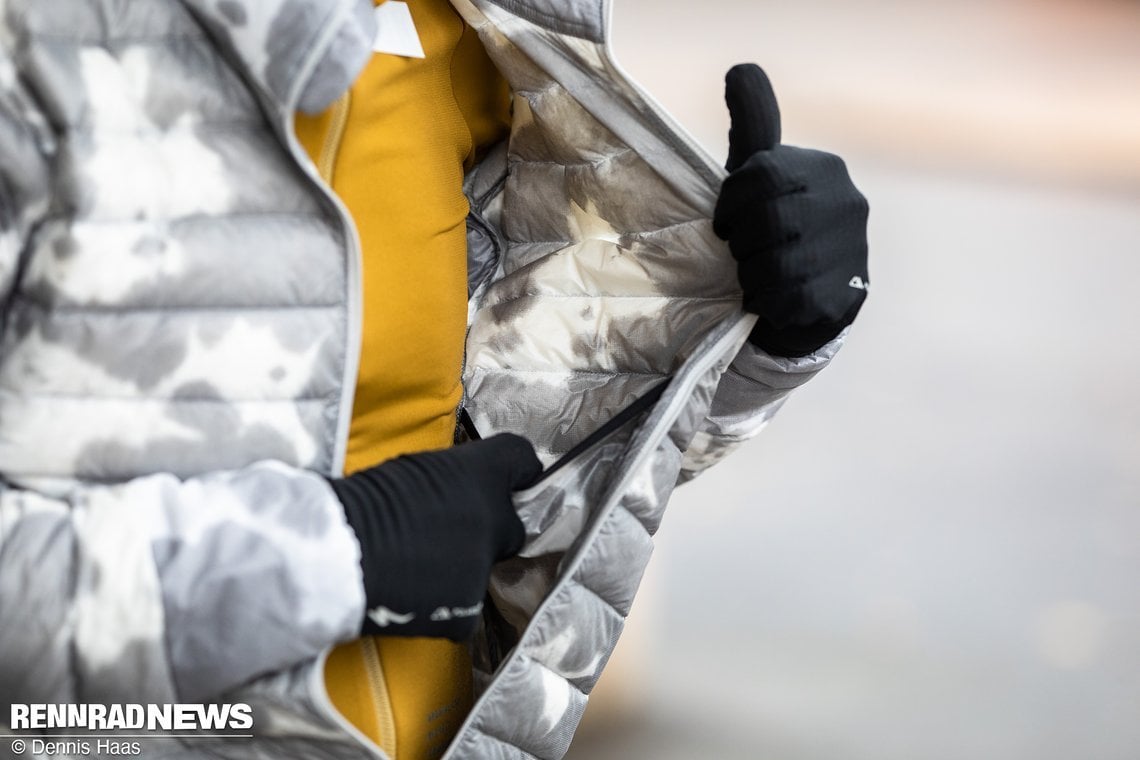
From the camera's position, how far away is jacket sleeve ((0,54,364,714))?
1.62ft

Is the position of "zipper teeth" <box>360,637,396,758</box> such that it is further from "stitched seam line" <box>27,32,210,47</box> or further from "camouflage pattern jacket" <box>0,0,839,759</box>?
"stitched seam line" <box>27,32,210,47</box>

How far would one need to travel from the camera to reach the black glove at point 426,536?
530 mm

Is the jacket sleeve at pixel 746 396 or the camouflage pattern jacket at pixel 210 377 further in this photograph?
the jacket sleeve at pixel 746 396

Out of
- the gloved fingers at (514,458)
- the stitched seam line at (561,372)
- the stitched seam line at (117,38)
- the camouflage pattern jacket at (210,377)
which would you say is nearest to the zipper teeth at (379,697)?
the camouflage pattern jacket at (210,377)

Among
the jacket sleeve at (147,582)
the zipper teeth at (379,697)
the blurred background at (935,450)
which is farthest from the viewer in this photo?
the blurred background at (935,450)

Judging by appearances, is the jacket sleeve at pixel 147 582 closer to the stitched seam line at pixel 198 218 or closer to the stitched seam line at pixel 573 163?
the stitched seam line at pixel 198 218

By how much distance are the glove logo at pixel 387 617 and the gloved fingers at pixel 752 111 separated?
0.38m

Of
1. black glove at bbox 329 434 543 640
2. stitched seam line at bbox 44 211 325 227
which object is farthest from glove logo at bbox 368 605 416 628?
stitched seam line at bbox 44 211 325 227

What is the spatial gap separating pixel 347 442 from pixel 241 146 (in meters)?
0.19

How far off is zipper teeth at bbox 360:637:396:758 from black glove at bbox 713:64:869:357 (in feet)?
1.14

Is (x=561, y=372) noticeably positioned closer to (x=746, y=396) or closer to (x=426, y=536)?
(x=746, y=396)

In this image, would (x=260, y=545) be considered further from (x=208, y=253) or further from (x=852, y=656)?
(x=852, y=656)

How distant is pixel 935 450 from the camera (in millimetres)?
1223

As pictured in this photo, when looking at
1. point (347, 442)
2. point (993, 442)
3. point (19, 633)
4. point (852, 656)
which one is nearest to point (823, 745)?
point (852, 656)
